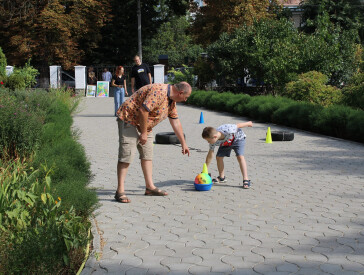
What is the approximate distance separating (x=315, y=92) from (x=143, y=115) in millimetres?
13760

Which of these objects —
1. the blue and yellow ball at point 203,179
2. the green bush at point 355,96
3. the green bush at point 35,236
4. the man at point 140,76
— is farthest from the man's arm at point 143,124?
the green bush at point 355,96

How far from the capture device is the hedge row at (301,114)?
42.9ft

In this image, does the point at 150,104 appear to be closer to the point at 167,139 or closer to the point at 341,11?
the point at 167,139

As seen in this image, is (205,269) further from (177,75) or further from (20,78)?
(177,75)

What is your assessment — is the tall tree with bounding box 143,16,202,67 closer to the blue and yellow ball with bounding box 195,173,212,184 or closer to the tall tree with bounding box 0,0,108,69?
the tall tree with bounding box 0,0,108,69

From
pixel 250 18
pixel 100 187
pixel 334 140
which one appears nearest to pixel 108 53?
pixel 250 18

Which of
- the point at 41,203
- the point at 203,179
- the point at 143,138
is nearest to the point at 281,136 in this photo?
the point at 203,179

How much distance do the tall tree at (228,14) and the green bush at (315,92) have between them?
1703 cm

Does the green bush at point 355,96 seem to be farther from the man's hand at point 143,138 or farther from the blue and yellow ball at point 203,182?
the man's hand at point 143,138

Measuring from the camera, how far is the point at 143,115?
A: 254 inches

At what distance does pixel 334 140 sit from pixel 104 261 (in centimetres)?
937

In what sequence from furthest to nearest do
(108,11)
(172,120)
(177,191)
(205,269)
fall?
1. (108,11)
2. (177,191)
3. (172,120)
4. (205,269)

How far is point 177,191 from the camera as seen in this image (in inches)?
297

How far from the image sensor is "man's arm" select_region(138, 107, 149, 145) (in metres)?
6.44
